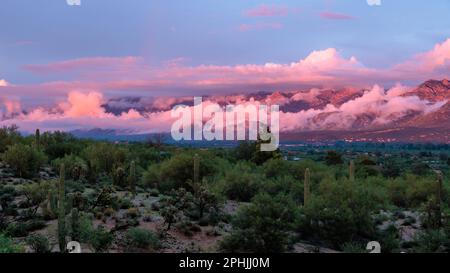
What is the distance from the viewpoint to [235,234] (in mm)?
16359

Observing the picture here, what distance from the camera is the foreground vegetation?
16.6m

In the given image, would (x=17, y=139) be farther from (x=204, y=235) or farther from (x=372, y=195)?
(x=372, y=195)

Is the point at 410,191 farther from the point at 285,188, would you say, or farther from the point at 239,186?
the point at 239,186

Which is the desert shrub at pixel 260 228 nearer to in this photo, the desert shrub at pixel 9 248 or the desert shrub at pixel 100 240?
the desert shrub at pixel 100 240

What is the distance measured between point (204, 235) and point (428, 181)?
16243 mm

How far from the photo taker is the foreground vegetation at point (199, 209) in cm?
1661

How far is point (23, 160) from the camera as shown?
94.3ft

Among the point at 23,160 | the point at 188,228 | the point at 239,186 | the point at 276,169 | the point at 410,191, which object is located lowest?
the point at 410,191

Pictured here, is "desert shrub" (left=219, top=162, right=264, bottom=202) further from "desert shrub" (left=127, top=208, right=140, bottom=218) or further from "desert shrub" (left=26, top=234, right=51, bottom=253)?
"desert shrub" (left=26, top=234, right=51, bottom=253)

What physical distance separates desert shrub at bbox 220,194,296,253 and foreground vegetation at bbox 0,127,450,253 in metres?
0.03

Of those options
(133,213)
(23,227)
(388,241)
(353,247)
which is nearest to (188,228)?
(133,213)

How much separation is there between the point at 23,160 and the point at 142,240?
46.7 ft

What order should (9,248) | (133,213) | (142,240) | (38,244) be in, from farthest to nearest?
(133,213), (142,240), (38,244), (9,248)
